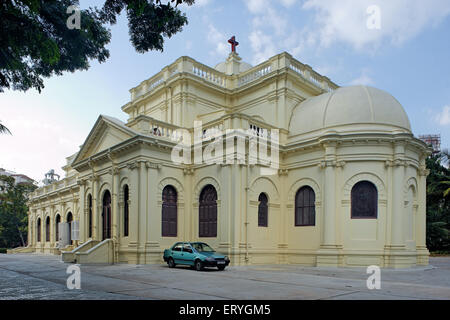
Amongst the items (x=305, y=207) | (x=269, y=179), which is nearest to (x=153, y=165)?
(x=269, y=179)

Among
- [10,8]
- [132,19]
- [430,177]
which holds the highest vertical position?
[132,19]

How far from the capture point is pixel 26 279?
1342cm

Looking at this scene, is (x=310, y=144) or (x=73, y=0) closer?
(x=73, y=0)

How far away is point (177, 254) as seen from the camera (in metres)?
17.4

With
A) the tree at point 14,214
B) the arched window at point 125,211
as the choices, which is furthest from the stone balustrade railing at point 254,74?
the tree at point 14,214

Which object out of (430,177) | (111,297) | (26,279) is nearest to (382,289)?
(111,297)

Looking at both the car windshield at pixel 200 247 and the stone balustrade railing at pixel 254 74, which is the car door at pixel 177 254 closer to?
the car windshield at pixel 200 247

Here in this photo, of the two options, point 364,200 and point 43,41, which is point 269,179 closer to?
point 364,200

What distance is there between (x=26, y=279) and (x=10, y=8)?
30.5 ft

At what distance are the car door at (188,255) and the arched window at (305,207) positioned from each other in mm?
6458

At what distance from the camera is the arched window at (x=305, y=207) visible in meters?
20.1

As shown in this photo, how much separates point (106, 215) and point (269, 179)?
31.6 ft
